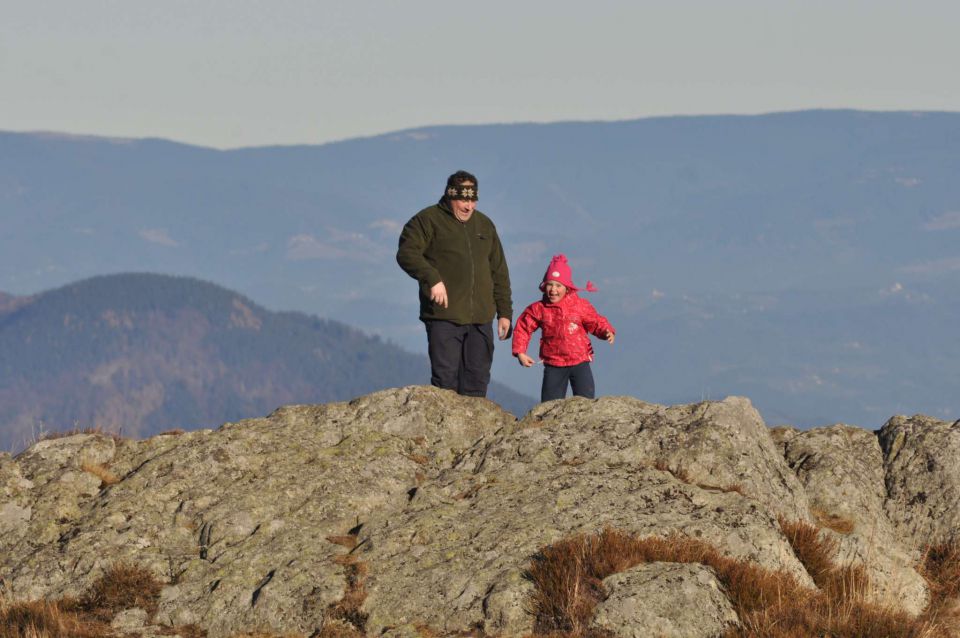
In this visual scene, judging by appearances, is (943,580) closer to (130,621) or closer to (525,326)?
(525,326)

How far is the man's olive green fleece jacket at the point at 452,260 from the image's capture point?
14469mm

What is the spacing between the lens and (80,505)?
11516mm

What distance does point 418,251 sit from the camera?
47.6 feet

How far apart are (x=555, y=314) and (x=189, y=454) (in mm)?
5348

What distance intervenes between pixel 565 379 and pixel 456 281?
206 centimetres

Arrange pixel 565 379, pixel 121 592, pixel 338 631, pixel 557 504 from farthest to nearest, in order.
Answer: pixel 565 379
pixel 557 504
pixel 121 592
pixel 338 631

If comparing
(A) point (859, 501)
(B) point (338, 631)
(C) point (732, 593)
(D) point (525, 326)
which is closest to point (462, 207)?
(D) point (525, 326)

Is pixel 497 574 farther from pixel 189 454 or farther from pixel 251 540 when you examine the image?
pixel 189 454

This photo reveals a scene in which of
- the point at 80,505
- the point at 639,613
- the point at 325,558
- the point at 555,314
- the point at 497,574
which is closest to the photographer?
the point at 639,613

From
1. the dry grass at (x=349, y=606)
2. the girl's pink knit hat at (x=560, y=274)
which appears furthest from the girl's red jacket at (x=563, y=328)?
the dry grass at (x=349, y=606)

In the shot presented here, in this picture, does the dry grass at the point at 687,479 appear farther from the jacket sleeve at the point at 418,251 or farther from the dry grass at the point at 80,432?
the dry grass at the point at 80,432

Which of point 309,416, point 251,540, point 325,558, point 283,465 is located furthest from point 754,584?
point 309,416

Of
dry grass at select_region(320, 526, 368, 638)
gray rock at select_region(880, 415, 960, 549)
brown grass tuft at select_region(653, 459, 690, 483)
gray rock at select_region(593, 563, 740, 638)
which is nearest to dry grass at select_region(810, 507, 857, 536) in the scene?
gray rock at select_region(880, 415, 960, 549)

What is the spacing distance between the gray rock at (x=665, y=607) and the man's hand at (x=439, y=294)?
19.6 ft
